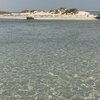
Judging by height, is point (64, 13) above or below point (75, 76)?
below

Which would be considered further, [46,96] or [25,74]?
[25,74]

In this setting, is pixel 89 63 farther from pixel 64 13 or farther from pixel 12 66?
pixel 64 13

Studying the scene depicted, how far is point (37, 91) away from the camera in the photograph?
59.3 feet

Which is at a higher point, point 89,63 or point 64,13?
point 89,63

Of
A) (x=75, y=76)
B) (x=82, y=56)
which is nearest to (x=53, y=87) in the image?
(x=75, y=76)

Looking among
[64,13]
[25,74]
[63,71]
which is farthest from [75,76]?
[64,13]

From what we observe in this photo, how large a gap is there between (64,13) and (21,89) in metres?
123

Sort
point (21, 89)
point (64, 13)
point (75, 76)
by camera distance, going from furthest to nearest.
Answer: point (64, 13)
point (75, 76)
point (21, 89)

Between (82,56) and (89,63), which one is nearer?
(89,63)

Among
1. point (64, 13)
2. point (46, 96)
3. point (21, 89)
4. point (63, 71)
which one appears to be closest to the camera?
point (46, 96)

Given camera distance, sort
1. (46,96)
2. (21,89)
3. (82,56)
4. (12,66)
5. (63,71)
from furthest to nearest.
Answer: (82,56) < (12,66) < (63,71) < (21,89) < (46,96)

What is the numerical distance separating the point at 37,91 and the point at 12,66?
6.70 m

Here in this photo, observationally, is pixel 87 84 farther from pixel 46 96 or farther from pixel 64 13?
pixel 64 13

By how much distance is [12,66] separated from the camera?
79.8 ft
